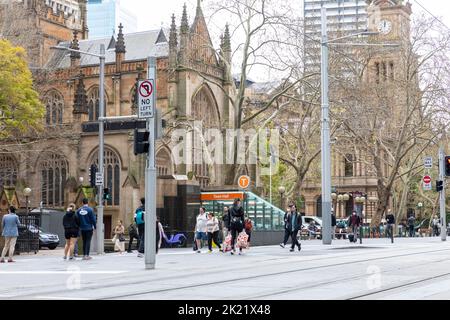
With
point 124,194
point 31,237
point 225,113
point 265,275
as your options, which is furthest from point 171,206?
point 225,113

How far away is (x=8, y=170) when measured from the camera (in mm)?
67000

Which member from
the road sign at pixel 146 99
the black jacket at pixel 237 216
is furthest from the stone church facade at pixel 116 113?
the road sign at pixel 146 99

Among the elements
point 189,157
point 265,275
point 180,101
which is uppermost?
point 180,101

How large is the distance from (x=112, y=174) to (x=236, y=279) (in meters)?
48.1

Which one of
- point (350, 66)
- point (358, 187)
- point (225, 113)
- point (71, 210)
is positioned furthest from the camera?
point (358, 187)

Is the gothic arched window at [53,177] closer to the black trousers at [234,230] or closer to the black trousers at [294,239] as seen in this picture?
the black trousers at [294,239]

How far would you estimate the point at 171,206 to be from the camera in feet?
109

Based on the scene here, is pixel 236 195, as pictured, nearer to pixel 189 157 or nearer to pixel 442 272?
pixel 442 272

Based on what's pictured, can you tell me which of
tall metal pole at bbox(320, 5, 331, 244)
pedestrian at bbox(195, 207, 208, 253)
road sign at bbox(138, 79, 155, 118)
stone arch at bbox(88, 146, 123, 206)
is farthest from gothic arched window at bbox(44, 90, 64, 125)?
road sign at bbox(138, 79, 155, 118)

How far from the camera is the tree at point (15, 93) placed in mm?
41406

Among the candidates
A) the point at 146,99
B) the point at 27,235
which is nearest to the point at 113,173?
the point at 27,235

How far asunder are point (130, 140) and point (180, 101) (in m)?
5.84

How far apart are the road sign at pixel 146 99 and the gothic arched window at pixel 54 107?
57.2 meters

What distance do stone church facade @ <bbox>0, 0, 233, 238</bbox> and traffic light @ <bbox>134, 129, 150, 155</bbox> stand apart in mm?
31717
